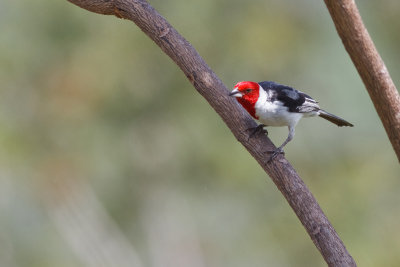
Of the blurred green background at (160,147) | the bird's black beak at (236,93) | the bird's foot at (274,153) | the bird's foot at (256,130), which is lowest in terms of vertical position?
the bird's foot at (274,153)

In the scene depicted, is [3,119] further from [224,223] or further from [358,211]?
[358,211]

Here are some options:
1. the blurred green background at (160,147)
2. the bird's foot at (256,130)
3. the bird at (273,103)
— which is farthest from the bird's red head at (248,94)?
the blurred green background at (160,147)

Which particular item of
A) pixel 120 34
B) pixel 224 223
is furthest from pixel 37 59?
pixel 224 223

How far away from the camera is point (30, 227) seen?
1380 cm

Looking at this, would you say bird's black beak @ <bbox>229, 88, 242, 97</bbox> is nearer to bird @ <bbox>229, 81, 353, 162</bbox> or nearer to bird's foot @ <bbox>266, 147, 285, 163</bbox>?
bird @ <bbox>229, 81, 353, 162</bbox>

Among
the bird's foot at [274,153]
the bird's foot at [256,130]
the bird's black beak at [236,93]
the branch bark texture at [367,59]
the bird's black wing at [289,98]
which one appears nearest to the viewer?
the branch bark texture at [367,59]

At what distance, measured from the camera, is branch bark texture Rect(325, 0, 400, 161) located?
8.93 feet

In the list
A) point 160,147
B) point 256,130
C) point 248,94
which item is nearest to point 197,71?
point 256,130

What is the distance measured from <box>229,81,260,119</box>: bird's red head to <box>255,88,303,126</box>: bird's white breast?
0.04 m

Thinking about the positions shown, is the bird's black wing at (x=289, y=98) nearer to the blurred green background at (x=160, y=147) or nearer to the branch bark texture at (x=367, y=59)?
the branch bark texture at (x=367, y=59)

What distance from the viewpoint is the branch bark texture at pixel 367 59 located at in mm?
2723

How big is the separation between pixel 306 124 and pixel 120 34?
454 centimetres

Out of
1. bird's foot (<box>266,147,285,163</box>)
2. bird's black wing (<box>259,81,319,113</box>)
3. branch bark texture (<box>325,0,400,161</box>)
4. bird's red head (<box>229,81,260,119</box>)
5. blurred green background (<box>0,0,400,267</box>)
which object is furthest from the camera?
blurred green background (<box>0,0,400,267</box>)

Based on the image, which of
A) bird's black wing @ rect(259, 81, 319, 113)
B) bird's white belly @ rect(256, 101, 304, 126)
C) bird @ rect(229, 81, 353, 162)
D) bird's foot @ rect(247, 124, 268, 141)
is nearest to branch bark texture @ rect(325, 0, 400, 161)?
bird's foot @ rect(247, 124, 268, 141)
